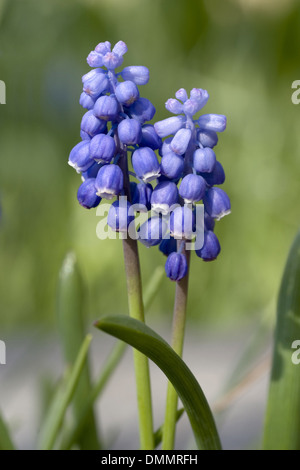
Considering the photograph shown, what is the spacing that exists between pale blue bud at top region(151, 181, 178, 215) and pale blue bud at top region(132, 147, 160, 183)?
0.05 feet

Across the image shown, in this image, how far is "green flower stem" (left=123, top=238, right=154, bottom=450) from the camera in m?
0.57

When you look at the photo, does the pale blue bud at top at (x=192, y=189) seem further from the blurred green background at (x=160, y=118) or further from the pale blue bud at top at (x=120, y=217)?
the blurred green background at (x=160, y=118)

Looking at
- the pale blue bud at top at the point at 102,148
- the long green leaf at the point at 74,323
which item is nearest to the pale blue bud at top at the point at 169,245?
the pale blue bud at top at the point at 102,148

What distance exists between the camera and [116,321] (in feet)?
1.55

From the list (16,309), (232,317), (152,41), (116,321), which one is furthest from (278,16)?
(116,321)

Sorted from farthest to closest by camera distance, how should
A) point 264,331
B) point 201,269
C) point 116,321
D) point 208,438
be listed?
point 201,269, point 264,331, point 208,438, point 116,321

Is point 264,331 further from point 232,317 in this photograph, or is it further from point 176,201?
point 232,317

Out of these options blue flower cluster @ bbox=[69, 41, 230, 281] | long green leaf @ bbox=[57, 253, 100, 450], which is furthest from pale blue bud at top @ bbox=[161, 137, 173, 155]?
long green leaf @ bbox=[57, 253, 100, 450]

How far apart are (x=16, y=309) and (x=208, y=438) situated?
168 cm

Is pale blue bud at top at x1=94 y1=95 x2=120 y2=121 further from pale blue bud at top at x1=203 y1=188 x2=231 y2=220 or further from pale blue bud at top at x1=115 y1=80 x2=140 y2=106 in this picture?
pale blue bud at top at x1=203 y1=188 x2=231 y2=220

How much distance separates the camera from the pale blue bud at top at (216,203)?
1.82 feet

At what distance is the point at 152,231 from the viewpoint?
54 centimetres

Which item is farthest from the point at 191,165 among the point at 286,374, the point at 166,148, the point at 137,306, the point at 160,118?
the point at 160,118

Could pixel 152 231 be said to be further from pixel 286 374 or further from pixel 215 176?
pixel 286 374
